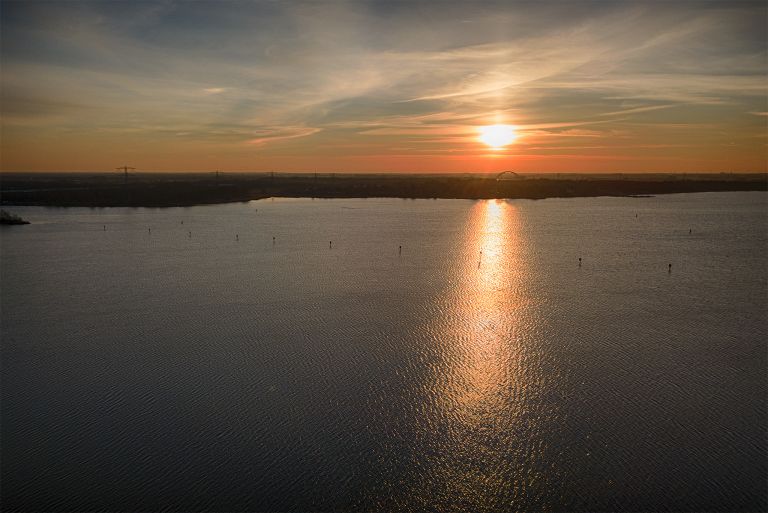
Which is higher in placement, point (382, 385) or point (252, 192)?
point (252, 192)

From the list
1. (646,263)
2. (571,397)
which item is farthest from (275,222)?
(571,397)

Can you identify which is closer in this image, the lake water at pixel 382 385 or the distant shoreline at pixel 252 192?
the lake water at pixel 382 385

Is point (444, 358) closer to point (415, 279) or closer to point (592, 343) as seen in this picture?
point (592, 343)

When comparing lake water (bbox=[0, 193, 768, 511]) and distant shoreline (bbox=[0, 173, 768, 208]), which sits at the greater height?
distant shoreline (bbox=[0, 173, 768, 208])

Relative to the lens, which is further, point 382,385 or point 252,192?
point 252,192

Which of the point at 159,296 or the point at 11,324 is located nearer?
the point at 11,324

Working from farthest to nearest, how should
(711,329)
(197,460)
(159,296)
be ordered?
(159,296), (711,329), (197,460)

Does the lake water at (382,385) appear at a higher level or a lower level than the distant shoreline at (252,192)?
lower

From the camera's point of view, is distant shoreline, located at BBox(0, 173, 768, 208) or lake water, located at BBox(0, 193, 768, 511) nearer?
lake water, located at BBox(0, 193, 768, 511)
